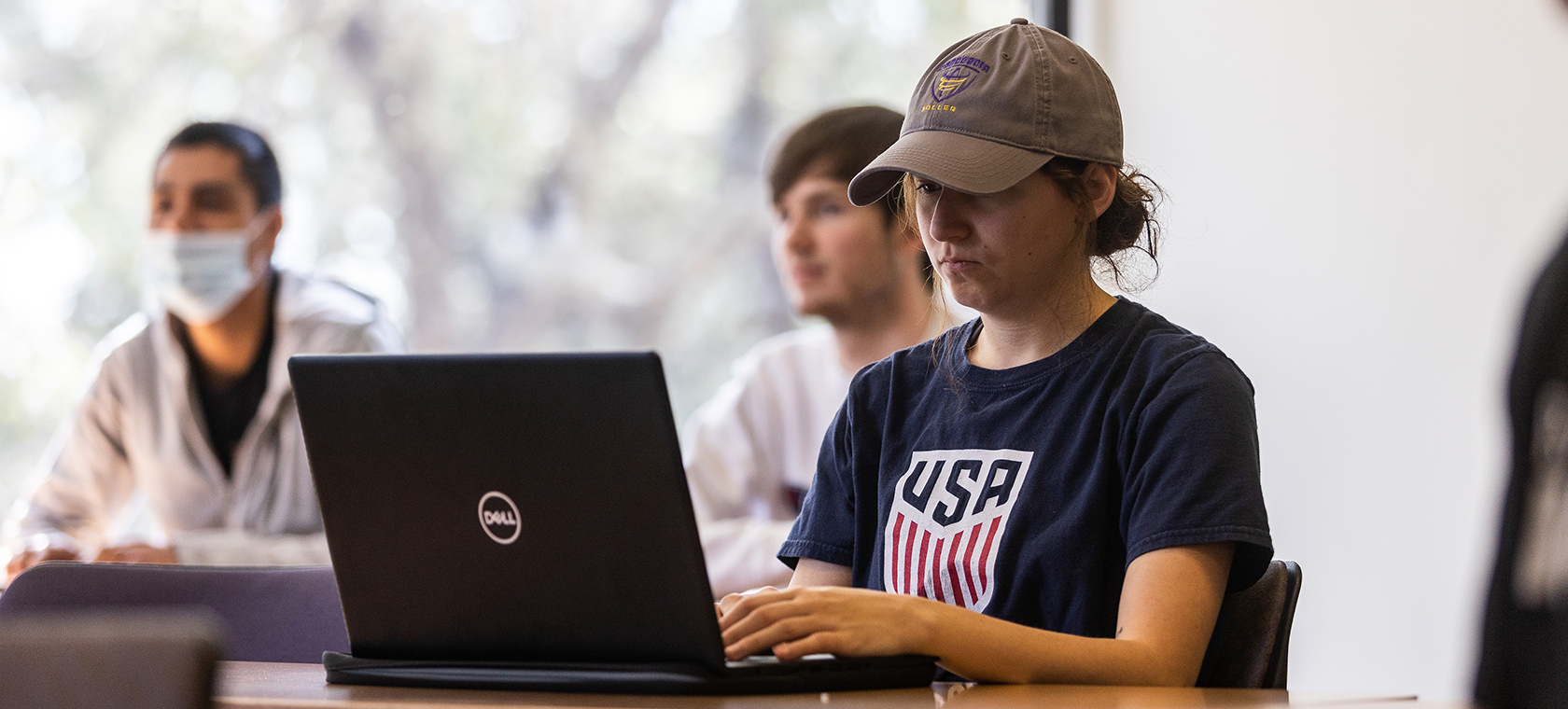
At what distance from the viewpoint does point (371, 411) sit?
951 mm

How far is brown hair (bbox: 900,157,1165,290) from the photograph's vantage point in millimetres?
1266

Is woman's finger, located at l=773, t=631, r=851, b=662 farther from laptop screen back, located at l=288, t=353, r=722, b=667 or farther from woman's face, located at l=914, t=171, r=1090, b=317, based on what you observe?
woman's face, located at l=914, t=171, r=1090, b=317

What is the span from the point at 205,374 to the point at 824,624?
229 cm

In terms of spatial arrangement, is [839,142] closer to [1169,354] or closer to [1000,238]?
[1000,238]

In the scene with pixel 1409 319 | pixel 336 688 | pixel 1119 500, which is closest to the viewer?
pixel 336 688

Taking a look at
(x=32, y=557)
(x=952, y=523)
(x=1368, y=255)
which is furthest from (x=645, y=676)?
(x=32, y=557)

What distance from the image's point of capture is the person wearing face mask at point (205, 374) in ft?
8.93

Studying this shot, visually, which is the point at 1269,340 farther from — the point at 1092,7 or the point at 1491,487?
the point at 1092,7

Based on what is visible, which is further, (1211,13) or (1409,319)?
(1211,13)

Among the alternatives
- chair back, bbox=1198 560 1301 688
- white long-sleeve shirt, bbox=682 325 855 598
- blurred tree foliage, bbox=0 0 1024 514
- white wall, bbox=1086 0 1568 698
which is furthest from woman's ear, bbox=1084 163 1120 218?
blurred tree foliage, bbox=0 0 1024 514

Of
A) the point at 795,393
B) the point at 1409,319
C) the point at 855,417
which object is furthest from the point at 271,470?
the point at 1409,319

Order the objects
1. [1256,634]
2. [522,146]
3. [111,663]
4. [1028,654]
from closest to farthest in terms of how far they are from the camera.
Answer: [111,663] → [1028,654] → [1256,634] → [522,146]

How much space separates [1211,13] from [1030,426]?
1.62 meters

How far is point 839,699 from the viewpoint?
86 centimetres
